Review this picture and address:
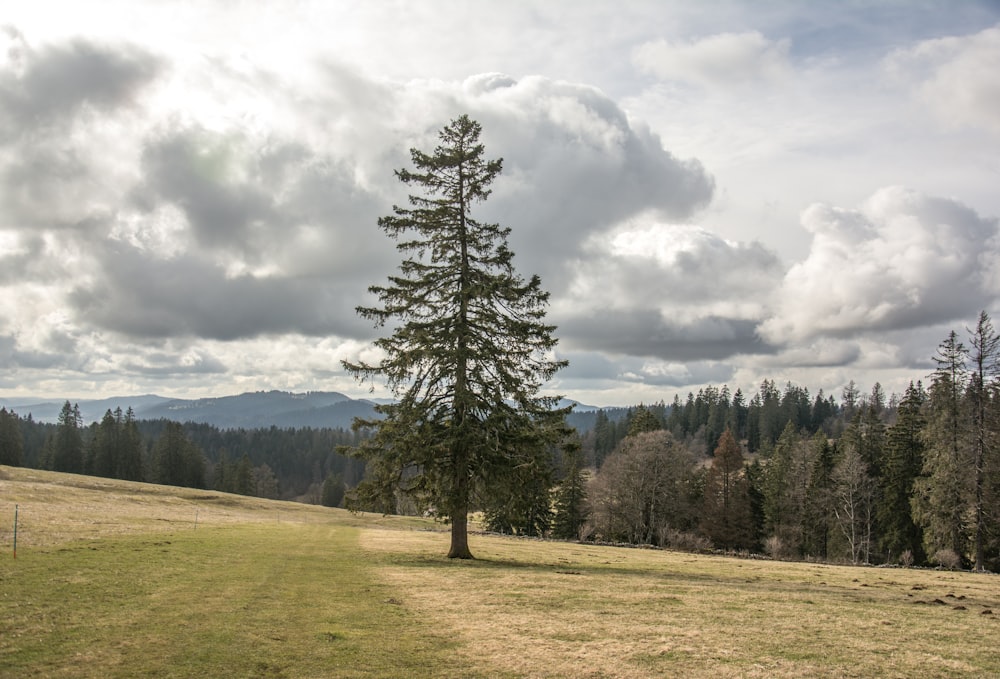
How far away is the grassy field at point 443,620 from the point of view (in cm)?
923

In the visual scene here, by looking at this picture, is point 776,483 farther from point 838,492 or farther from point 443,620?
point 443,620

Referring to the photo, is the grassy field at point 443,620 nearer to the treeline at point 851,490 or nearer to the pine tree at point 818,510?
the treeline at point 851,490

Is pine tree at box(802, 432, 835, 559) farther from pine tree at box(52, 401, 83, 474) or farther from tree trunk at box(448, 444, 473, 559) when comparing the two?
pine tree at box(52, 401, 83, 474)

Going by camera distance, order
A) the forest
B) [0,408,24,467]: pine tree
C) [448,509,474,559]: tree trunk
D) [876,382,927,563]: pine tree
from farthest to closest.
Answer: [0,408,24,467]: pine tree < [876,382,927,563]: pine tree < the forest < [448,509,474,559]: tree trunk

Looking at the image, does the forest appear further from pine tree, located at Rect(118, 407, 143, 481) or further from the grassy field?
the grassy field

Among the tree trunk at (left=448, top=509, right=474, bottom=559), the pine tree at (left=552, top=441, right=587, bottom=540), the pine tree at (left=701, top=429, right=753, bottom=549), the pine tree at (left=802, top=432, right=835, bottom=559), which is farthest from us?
the pine tree at (left=552, top=441, right=587, bottom=540)

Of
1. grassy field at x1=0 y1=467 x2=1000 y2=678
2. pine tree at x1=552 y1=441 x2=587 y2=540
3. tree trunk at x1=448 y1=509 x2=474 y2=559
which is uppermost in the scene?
grassy field at x1=0 y1=467 x2=1000 y2=678

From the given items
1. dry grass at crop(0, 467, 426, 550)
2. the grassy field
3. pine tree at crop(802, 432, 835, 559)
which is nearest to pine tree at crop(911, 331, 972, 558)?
pine tree at crop(802, 432, 835, 559)

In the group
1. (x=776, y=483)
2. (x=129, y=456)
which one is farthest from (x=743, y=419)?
(x=129, y=456)

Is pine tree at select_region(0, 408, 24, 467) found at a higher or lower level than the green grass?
lower

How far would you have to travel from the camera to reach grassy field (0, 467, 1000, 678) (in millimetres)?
9227

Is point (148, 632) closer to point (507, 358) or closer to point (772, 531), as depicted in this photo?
point (507, 358)

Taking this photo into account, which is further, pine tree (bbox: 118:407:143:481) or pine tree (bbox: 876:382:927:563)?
pine tree (bbox: 118:407:143:481)

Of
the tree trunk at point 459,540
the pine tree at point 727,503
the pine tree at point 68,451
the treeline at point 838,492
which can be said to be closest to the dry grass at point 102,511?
the tree trunk at point 459,540
